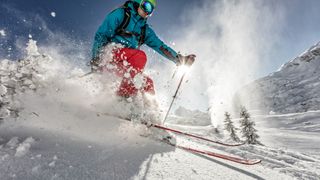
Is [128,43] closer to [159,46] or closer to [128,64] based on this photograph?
[128,64]

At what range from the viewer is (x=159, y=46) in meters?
6.15

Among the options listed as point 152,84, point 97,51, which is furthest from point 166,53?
point 97,51

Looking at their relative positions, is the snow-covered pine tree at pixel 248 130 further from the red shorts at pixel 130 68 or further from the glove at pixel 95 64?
the glove at pixel 95 64

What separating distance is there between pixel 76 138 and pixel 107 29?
3.03 m

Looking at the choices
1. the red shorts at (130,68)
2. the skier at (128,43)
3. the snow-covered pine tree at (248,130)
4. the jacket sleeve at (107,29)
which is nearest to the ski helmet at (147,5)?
the skier at (128,43)

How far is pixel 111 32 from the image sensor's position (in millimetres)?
5129

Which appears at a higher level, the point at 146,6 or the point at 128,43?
the point at 146,6

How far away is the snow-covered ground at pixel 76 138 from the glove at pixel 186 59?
2.08m

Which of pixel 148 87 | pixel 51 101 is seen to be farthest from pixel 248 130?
pixel 51 101

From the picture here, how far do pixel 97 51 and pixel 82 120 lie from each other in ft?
6.94

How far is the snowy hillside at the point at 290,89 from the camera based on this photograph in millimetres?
128863

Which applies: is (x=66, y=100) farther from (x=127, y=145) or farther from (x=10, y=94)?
(x=127, y=145)

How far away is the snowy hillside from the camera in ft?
423

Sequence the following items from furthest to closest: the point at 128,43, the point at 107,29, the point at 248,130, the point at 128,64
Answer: the point at 248,130, the point at 128,43, the point at 107,29, the point at 128,64
